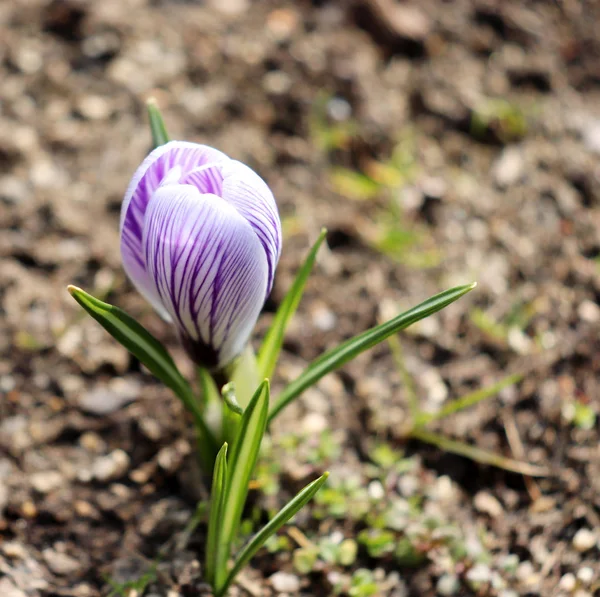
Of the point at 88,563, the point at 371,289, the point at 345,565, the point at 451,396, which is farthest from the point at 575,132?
the point at 88,563

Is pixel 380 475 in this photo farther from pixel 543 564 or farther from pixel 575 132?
pixel 575 132

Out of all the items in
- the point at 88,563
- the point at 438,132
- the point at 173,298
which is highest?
the point at 173,298

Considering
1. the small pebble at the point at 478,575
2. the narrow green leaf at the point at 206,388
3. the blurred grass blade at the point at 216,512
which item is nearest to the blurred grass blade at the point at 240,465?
the blurred grass blade at the point at 216,512

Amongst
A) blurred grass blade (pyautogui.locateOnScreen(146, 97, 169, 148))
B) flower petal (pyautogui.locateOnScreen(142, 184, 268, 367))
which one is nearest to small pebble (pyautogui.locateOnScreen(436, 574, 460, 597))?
flower petal (pyautogui.locateOnScreen(142, 184, 268, 367))

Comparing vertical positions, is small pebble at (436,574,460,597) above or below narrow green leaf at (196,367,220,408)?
below

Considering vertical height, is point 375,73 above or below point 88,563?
above

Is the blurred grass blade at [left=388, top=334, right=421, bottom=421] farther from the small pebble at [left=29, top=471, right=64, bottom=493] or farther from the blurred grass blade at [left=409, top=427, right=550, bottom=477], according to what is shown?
the small pebble at [left=29, top=471, right=64, bottom=493]
